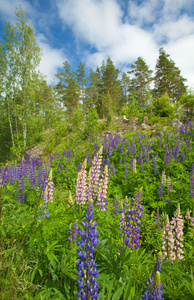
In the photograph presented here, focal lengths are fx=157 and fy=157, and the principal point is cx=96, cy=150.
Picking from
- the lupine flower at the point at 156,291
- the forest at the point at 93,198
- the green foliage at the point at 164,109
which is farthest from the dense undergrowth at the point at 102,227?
the green foliage at the point at 164,109

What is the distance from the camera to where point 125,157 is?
299 inches

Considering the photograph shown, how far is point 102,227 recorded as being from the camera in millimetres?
2449

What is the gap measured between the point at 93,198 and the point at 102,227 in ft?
1.58

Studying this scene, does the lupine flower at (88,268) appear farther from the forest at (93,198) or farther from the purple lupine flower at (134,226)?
the purple lupine flower at (134,226)

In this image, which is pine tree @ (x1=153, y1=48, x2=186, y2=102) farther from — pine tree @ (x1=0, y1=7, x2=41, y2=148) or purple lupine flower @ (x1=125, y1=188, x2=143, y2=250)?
purple lupine flower @ (x1=125, y1=188, x2=143, y2=250)

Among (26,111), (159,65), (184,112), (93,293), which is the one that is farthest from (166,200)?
(159,65)

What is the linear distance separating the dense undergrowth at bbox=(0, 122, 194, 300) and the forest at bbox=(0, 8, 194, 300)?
2 cm

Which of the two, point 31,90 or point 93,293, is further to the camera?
point 31,90

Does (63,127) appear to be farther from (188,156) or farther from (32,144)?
(188,156)

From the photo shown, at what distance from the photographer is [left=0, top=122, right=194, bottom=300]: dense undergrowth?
5.37 ft

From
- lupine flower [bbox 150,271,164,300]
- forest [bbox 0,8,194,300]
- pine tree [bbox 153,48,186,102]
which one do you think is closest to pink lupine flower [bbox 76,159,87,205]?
forest [bbox 0,8,194,300]

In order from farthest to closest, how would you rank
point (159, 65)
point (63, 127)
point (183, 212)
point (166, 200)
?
point (159, 65)
point (63, 127)
point (166, 200)
point (183, 212)

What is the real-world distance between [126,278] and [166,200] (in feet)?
11.1

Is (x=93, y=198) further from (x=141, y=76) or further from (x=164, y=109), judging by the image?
(x=141, y=76)
